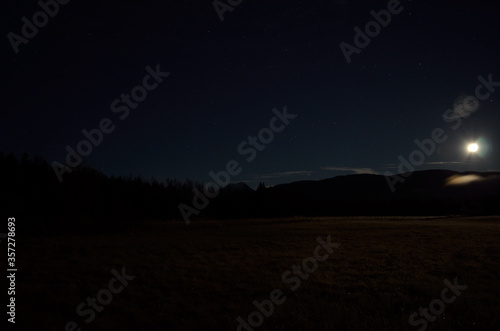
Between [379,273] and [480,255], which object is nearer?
[379,273]

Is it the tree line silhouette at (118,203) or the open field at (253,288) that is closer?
the open field at (253,288)

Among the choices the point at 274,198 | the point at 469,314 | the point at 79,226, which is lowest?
the point at 469,314

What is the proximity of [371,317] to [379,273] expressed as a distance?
589 centimetres

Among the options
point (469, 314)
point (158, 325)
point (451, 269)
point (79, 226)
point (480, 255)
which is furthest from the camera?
point (79, 226)

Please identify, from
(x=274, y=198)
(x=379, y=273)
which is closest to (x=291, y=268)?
(x=379, y=273)

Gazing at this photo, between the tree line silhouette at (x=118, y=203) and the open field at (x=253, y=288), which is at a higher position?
the tree line silhouette at (x=118, y=203)

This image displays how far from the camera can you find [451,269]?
14789 millimetres

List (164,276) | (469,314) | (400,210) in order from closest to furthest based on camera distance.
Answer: (469,314) < (164,276) < (400,210)

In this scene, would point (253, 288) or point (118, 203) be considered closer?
point (253, 288)

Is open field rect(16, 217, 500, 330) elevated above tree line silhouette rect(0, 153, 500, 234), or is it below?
below

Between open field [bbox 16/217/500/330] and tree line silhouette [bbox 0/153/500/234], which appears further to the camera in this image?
tree line silhouette [bbox 0/153/500/234]

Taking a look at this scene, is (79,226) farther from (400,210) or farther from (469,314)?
(400,210)

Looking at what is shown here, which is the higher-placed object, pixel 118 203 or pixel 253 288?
pixel 118 203

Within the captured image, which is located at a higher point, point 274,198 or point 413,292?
point 274,198
